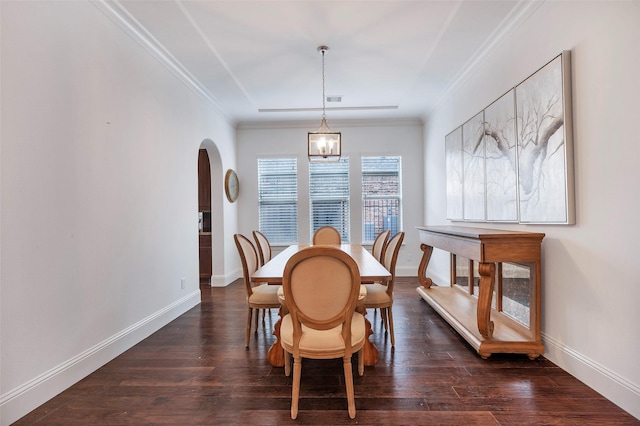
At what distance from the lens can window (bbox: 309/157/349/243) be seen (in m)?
5.71

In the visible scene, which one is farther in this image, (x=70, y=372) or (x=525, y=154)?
(x=525, y=154)

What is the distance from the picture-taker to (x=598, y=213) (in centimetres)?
193

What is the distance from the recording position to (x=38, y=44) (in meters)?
1.91

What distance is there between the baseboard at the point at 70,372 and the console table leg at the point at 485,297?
2898 mm

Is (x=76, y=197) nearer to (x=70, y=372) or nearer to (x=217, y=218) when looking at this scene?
(x=70, y=372)

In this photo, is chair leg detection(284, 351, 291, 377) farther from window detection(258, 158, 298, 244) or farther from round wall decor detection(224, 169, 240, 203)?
window detection(258, 158, 298, 244)

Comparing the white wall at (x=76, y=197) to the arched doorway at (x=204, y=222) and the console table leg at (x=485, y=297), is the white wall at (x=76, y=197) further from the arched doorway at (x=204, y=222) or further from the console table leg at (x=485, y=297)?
the console table leg at (x=485, y=297)

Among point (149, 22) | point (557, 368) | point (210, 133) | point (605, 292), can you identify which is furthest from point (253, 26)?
Answer: point (557, 368)

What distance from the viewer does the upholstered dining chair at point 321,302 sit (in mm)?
1650

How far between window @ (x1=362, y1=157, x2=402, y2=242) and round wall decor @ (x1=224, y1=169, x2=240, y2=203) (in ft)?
7.56

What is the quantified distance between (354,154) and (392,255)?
327 centimetres

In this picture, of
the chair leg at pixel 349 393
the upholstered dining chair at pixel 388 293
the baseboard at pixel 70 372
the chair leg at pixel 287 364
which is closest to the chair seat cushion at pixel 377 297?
the upholstered dining chair at pixel 388 293

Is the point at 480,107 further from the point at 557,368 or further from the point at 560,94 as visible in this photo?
the point at 557,368

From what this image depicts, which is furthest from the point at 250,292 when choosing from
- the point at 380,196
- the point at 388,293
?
the point at 380,196
